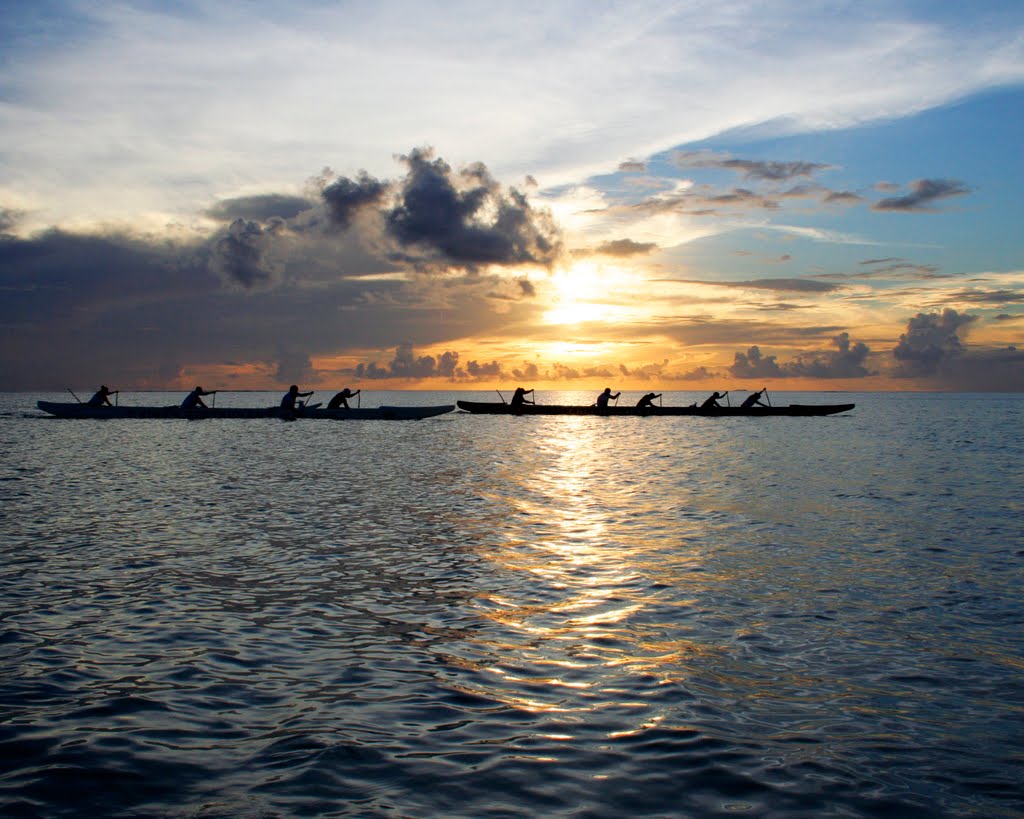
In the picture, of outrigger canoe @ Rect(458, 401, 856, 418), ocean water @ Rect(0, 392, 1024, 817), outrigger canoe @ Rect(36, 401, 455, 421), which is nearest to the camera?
ocean water @ Rect(0, 392, 1024, 817)

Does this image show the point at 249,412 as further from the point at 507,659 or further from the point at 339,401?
the point at 507,659

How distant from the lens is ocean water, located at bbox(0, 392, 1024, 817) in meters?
5.99

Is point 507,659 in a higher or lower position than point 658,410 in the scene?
lower

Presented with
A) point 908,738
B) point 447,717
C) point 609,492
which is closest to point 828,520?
point 609,492

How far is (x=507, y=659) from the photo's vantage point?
29.6ft

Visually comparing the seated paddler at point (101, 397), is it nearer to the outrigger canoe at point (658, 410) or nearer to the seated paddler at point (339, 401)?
the seated paddler at point (339, 401)

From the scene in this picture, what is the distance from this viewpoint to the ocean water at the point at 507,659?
5.99 meters

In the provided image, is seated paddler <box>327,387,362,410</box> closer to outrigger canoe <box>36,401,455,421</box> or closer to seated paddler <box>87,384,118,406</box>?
outrigger canoe <box>36,401,455,421</box>

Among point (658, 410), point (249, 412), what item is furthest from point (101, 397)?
point (658, 410)

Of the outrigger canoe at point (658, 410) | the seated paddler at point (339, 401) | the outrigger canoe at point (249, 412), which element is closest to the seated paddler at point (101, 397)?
the outrigger canoe at point (249, 412)

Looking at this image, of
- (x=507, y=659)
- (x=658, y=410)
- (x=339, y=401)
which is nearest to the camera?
(x=507, y=659)

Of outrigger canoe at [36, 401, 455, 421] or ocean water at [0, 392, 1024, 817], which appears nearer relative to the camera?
ocean water at [0, 392, 1024, 817]

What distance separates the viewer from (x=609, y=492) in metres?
25.8

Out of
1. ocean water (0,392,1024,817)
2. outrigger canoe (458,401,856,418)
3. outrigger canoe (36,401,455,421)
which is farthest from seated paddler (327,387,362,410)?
ocean water (0,392,1024,817)
